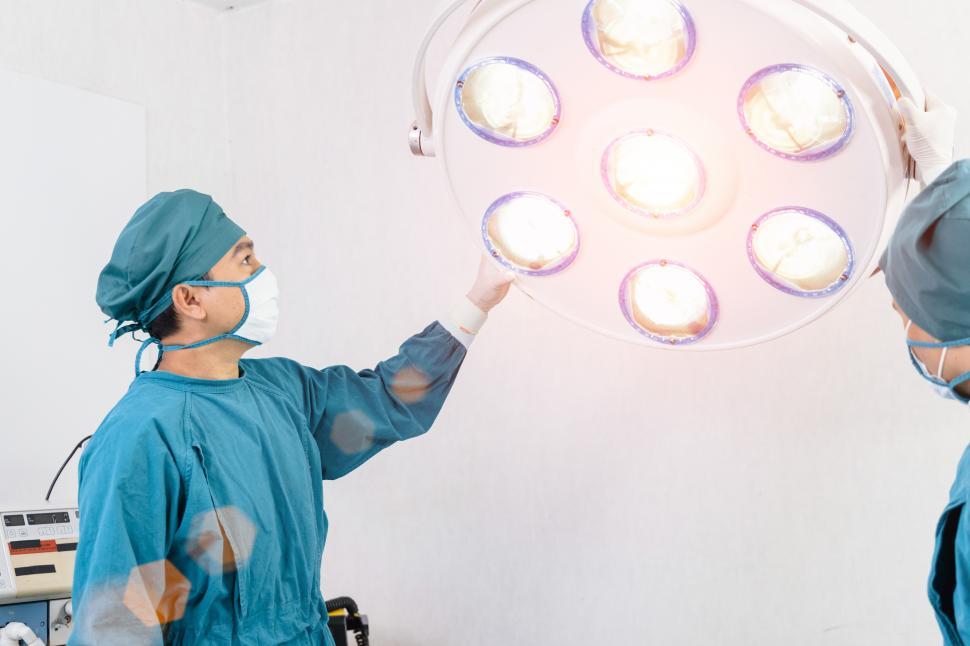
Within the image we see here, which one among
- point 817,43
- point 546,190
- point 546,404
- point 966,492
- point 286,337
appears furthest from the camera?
point 286,337

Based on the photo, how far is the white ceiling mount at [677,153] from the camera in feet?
4.20

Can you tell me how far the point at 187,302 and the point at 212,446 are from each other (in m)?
0.29

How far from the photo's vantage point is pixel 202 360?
6.14 ft

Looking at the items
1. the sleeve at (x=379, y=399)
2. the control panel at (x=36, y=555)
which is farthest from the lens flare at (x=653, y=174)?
the control panel at (x=36, y=555)

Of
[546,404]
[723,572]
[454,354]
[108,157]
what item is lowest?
[723,572]

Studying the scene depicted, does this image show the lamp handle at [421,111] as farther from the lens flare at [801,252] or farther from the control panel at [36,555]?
the control panel at [36,555]

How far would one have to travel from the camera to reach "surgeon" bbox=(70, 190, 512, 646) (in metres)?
1.61

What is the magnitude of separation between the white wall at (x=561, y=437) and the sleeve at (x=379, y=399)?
21.1 inches

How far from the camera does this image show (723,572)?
2320 millimetres

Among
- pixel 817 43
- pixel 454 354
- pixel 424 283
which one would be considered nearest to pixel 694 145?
pixel 817 43

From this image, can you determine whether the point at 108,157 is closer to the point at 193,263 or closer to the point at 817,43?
the point at 193,263

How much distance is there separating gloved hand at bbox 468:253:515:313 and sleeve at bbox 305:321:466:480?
0.12 meters

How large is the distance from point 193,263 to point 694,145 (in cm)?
96

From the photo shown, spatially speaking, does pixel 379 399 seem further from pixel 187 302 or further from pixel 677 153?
pixel 677 153
